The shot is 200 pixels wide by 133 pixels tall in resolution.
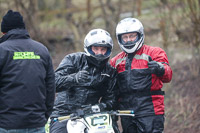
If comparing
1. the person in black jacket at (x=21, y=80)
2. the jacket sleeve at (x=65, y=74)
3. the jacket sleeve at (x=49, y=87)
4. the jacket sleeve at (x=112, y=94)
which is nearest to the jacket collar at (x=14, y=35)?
the person in black jacket at (x=21, y=80)

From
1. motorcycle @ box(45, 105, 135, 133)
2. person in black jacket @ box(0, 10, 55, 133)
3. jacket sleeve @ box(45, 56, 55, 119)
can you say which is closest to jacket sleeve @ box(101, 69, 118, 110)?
motorcycle @ box(45, 105, 135, 133)

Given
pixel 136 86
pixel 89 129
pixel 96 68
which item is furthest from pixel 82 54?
pixel 89 129

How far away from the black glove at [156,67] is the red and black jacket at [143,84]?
0.11 metres

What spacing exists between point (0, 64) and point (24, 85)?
1.23ft

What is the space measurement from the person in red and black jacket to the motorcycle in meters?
0.67

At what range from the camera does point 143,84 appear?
570 cm

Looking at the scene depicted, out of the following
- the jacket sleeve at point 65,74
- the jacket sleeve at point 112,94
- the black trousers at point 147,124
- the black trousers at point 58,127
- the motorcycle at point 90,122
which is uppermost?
the jacket sleeve at point 65,74

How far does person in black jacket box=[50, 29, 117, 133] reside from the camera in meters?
5.59

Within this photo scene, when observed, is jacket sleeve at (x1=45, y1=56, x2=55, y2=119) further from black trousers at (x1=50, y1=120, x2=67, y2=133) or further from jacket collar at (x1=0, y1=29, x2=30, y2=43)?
black trousers at (x1=50, y1=120, x2=67, y2=133)

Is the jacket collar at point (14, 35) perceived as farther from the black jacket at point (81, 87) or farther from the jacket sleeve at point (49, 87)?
the black jacket at point (81, 87)

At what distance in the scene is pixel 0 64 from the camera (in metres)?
4.32

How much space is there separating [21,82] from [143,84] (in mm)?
2087

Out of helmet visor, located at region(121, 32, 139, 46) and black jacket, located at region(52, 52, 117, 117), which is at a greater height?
helmet visor, located at region(121, 32, 139, 46)

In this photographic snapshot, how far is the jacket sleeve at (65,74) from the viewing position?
5.39 meters
